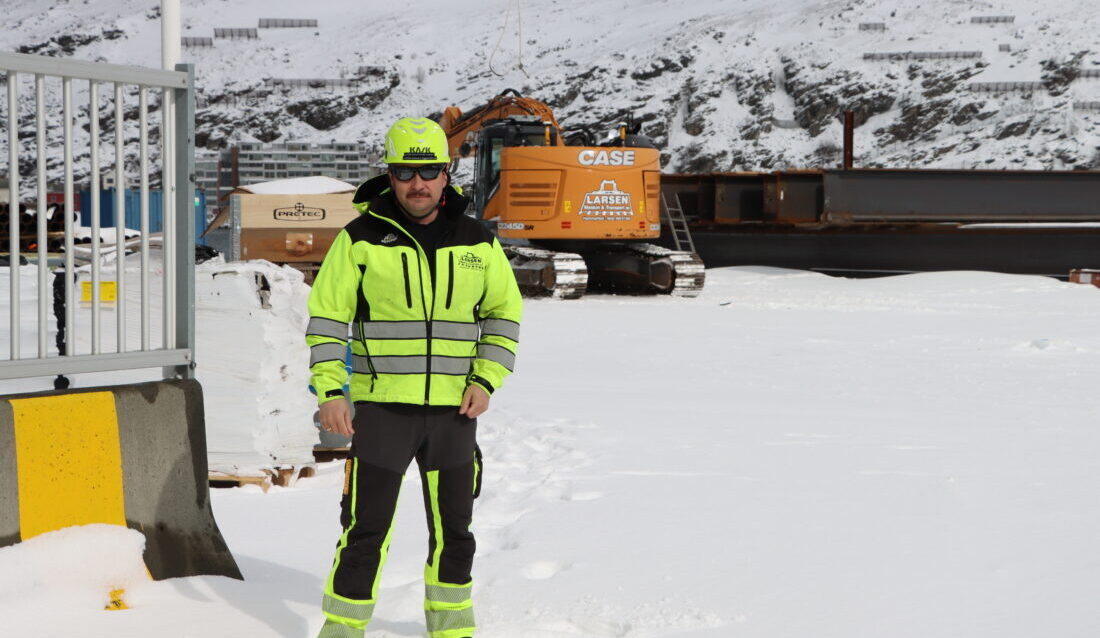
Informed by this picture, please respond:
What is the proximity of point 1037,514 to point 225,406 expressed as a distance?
3.77 m

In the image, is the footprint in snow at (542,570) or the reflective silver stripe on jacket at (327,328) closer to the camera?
the reflective silver stripe on jacket at (327,328)

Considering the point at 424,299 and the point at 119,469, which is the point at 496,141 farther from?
the point at 424,299

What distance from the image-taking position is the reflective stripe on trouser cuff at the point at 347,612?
3.45 meters

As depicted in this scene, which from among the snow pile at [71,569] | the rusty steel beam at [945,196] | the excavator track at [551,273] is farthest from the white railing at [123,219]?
the rusty steel beam at [945,196]

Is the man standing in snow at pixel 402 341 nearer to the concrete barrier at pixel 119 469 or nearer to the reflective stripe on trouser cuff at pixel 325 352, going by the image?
the reflective stripe on trouser cuff at pixel 325 352

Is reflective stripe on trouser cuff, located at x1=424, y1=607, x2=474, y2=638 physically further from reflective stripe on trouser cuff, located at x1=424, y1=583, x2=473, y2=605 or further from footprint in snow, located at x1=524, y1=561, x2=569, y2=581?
footprint in snow, located at x1=524, y1=561, x2=569, y2=581

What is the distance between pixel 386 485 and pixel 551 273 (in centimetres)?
1466

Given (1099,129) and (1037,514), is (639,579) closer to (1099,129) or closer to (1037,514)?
(1037,514)

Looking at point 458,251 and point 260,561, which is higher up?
point 458,251

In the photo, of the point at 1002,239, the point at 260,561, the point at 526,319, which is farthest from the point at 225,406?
the point at 1002,239

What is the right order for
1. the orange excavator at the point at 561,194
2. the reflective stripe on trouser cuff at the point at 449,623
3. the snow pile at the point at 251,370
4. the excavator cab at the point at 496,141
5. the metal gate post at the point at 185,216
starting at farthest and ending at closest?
the excavator cab at the point at 496,141 → the orange excavator at the point at 561,194 → the snow pile at the point at 251,370 → the metal gate post at the point at 185,216 → the reflective stripe on trouser cuff at the point at 449,623

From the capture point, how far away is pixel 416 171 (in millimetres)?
3410

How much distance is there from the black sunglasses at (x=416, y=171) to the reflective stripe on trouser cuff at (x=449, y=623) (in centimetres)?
130

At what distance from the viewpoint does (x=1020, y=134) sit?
165 ft
